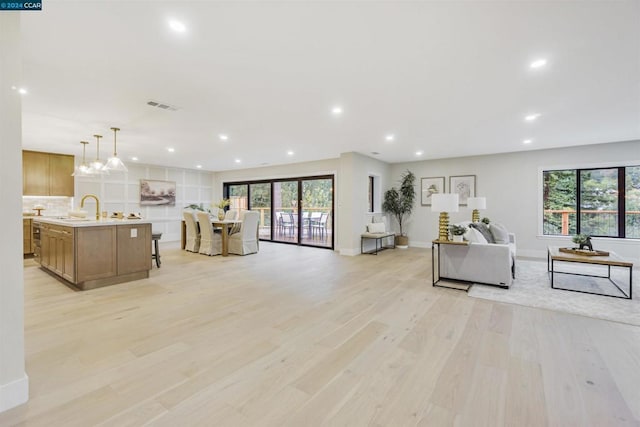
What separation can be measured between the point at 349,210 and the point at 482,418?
5319mm

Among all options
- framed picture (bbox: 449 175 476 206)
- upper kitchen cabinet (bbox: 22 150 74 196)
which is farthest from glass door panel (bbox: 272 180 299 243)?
upper kitchen cabinet (bbox: 22 150 74 196)

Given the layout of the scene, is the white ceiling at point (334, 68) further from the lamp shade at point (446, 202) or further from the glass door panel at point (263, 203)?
the glass door panel at point (263, 203)

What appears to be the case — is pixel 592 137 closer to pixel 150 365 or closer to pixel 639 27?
pixel 639 27

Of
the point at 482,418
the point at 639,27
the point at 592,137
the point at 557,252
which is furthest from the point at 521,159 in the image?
the point at 482,418

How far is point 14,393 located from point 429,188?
804 cm

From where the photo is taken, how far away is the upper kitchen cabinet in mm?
6633

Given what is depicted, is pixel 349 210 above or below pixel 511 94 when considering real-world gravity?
below

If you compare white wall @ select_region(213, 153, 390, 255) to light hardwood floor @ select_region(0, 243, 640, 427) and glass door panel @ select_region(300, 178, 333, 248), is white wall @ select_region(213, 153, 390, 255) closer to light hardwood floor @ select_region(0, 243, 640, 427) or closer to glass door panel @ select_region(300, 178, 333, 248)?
glass door panel @ select_region(300, 178, 333, 248)

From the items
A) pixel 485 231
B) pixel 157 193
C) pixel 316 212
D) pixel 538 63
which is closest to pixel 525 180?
pixel 485 231

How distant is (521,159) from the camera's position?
6645 millimetres

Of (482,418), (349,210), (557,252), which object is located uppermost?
(349,210)

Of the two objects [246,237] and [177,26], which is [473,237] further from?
[246,237]

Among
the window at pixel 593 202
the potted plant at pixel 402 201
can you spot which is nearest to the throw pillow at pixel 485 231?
the window at pixel 593 202

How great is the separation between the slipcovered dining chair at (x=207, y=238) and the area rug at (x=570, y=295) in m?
5.46
